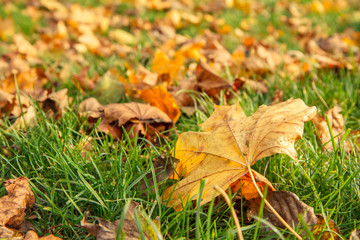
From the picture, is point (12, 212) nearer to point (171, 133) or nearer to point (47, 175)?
point (47, 175)

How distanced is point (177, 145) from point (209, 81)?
0.76 meters

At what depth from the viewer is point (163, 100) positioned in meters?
1.59

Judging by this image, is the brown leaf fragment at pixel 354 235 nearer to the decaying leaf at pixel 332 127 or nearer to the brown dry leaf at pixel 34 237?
the decaying leaf at pixel 332 127

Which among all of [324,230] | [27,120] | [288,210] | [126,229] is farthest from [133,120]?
[324,230]

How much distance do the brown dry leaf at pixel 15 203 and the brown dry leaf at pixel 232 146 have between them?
44cm

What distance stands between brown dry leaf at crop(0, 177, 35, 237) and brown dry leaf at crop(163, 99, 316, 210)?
0.44 meters

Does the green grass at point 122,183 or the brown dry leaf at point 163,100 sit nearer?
the green grass at point 122,183

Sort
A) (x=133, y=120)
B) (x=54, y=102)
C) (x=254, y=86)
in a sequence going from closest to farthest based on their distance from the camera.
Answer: (x=133, y=120), (x=54, y=102), (x=254, y=86)

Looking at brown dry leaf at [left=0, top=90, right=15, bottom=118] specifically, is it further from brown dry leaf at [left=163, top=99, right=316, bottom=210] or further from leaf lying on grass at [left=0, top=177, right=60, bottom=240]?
brown dry leaf at [left=163, top=99, right=316, bottom=210]

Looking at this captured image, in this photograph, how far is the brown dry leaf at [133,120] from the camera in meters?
1.41

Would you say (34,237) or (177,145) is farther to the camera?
(177,145)

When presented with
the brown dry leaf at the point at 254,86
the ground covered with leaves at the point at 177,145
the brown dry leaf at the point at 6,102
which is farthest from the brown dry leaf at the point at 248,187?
the brown dry leaf at the point at 6,102

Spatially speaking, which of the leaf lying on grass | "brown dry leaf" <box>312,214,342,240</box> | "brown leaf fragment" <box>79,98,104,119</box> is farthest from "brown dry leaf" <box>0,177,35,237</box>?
"brown dry leaf" <box>312,214,342,240</box>

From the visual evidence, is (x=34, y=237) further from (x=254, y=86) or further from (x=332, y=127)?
(x=254, y=86)
